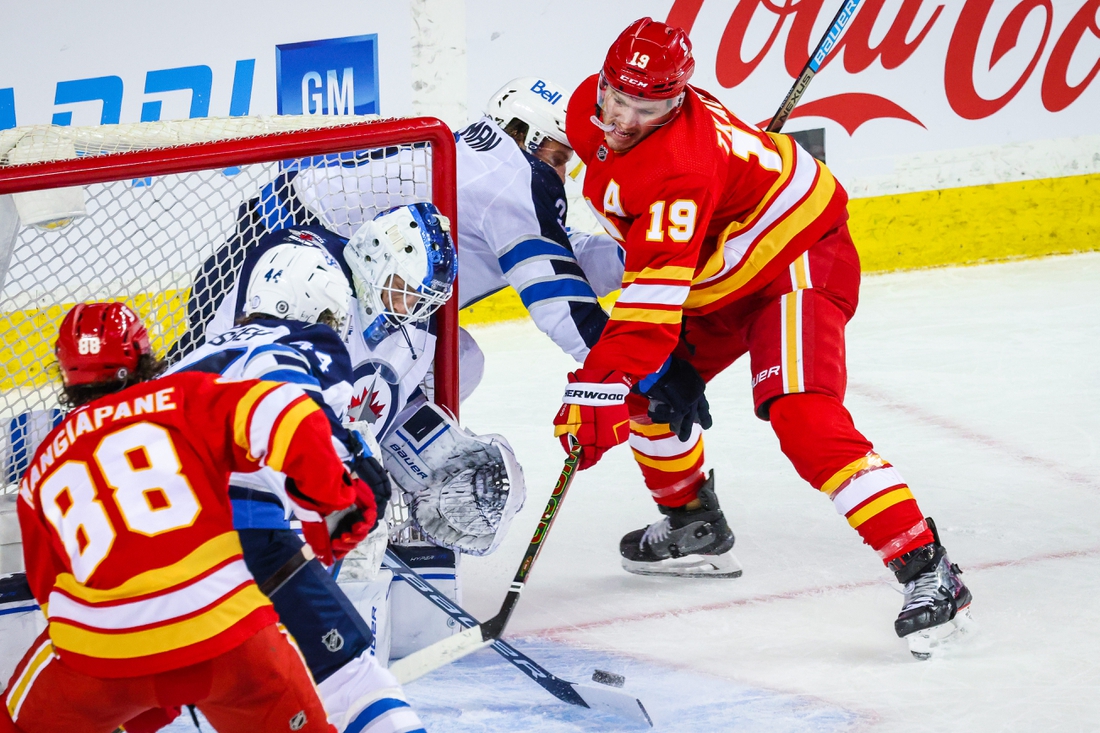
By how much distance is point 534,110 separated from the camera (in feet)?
8.45

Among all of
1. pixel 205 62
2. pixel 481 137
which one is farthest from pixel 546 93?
pixel 205 62

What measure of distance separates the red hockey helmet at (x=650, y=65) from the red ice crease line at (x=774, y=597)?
1.03 metres

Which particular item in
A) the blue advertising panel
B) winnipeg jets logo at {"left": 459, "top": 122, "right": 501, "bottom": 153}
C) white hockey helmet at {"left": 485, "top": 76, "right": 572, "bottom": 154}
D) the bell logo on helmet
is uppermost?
white hockey helmet at {"left": 485, "top": 76, "right": 572, "bottom": 154}

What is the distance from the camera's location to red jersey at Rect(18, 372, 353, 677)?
1417 mm

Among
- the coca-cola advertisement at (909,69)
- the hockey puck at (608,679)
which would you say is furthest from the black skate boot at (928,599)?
the coca-cola advertisement at (909,69)

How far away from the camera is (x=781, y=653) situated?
2.25 meters

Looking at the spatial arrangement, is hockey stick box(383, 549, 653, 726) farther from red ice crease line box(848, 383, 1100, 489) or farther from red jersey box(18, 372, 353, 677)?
red ice crease line box(848, 383, 1100, 489)

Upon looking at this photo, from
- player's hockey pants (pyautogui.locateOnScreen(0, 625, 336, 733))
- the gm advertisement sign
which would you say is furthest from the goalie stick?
the gm advertisement sign

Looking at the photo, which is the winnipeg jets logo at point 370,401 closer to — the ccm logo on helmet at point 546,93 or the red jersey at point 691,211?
the red jersey at point 691,211

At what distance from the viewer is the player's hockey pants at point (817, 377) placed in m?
2.18

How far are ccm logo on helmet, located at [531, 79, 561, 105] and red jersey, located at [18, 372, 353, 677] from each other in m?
1.33

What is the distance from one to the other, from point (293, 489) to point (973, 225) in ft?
13.5

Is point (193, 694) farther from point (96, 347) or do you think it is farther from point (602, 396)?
point (602, 396)

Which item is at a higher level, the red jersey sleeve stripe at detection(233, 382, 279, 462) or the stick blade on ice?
the red jersey sleeve stripe at detection(233, 382, 279, 462)
